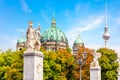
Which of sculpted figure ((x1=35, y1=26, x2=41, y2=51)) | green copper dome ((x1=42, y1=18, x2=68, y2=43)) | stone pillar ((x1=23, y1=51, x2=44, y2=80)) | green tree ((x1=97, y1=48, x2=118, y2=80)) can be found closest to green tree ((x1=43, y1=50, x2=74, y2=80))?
green tree ((x1=97, y1=48, x2=118, y2=80))

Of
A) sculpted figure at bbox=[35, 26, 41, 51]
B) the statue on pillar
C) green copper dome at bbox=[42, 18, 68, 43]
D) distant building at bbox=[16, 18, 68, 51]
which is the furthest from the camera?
green copper dome at bbox=[42, 18, 68, 43]

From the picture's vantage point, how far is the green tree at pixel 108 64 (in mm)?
60094

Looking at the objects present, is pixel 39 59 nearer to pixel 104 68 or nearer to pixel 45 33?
pixel 104 68

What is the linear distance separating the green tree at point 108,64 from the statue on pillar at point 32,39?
37.6 m

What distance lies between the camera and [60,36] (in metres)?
136


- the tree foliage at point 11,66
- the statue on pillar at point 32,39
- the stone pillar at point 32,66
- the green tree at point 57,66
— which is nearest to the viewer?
the stone pillar at point 32,66

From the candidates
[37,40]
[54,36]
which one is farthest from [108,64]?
[54,36]

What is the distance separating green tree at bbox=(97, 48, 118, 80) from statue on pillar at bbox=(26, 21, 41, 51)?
37.6 meters

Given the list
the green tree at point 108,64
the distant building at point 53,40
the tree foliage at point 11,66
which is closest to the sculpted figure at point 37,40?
the tree foliage at point 11,66

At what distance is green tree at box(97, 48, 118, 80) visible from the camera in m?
60.1

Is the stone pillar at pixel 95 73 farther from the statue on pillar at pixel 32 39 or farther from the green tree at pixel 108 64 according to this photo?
the green tree at pixel 108 64

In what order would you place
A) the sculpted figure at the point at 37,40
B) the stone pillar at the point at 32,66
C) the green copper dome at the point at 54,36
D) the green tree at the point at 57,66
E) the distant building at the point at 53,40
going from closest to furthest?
the stone pillar at the point at 32,66, the sculpted figure at the point at 37,40, the green tree at the point at 57,66, the distant building at the point at 53,40, the green copper dome at the point at 54,36

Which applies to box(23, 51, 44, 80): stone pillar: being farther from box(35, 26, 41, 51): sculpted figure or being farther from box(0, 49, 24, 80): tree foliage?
box(0, 49, 24, 80): tree foliage

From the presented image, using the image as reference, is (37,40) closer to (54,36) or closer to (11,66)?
(11,66)
